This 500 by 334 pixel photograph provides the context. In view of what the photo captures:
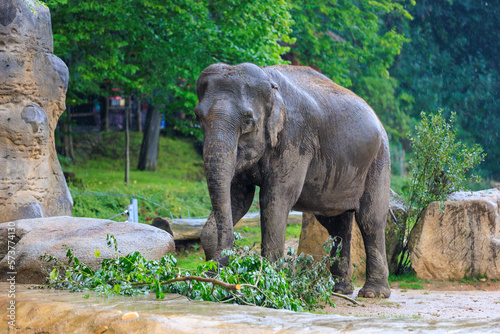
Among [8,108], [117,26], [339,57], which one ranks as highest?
[339,57]

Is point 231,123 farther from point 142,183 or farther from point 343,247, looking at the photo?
point 142,183

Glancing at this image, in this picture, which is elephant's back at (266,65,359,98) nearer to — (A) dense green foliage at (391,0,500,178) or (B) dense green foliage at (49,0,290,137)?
(B) dense green foliage at (49,0,290,137)

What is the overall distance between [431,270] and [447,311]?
324 cm

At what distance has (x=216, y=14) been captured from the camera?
1449cm

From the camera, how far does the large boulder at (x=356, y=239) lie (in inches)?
378

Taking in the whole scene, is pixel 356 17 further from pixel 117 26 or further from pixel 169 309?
pixel 169 309

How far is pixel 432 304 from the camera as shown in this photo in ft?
23.5

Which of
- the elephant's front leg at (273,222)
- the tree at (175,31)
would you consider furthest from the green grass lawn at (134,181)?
the elephant's front leg at (273,222)

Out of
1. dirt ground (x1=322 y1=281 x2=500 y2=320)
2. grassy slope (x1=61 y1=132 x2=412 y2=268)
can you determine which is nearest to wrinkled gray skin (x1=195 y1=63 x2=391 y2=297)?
dirt ground (x1=322 y1=281 x2=500 y2=320)

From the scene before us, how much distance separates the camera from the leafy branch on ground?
4781 mm

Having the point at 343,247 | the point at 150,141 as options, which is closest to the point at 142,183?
the point at 150,141

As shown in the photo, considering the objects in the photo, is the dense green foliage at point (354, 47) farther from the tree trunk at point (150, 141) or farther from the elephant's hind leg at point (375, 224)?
the elephant's hind leg at point (375, 224)

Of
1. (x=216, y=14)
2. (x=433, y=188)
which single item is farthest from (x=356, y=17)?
(x=433, y=188)

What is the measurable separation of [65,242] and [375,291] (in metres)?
3.68
